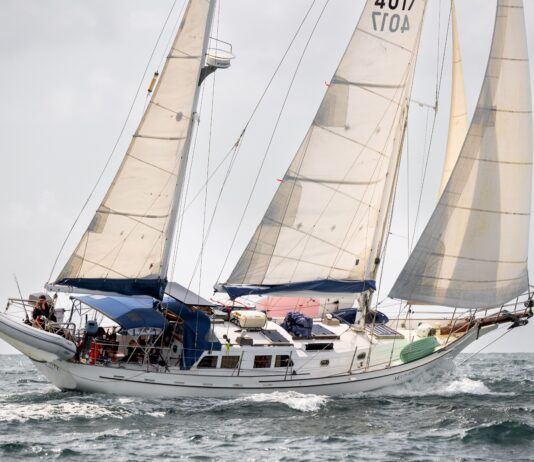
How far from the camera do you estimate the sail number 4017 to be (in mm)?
31547

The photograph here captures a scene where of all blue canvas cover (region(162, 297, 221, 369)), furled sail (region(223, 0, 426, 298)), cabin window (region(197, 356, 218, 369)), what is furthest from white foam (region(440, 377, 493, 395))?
blue canvas cover (region(162, 297, 221, 369))

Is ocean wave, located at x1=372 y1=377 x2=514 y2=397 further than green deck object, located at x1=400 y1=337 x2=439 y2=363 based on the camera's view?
No

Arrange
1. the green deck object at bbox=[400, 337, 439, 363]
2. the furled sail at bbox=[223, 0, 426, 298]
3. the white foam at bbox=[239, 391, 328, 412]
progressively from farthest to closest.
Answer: the furled sail at bbox=[223, 0, 426, 298] < the green deck object at bbox=[400, 337, 439, 363] < the white foam at bbox=[239, 391, 328, 412]

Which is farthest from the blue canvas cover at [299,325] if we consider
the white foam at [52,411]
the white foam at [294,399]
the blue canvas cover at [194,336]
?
the white foam at [52,411]

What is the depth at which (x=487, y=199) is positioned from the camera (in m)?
30.8

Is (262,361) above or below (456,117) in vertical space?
below

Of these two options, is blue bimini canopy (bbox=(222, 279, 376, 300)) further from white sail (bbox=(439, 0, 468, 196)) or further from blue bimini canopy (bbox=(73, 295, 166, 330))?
white sail (bbox=(439, 0, 468, 196))

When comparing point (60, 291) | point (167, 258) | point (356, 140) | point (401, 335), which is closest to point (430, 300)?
Answer: point (401, 335)

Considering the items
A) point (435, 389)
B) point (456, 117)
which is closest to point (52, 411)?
point (435, 389)

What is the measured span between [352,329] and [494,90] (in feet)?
27.4

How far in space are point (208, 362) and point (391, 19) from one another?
11.7 metres

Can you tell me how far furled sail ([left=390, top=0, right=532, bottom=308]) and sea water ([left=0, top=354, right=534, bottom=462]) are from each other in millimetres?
3249

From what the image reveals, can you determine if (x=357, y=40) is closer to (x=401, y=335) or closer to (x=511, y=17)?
(x=511, y=17)

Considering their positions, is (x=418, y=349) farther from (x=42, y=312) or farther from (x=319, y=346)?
(x=42, y=312)
